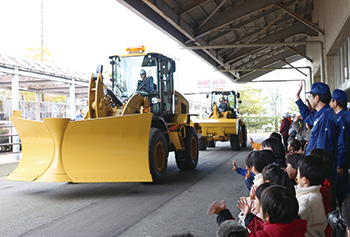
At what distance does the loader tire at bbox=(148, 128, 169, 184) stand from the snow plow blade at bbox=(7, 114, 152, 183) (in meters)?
0.37

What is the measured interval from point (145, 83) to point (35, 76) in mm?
5963

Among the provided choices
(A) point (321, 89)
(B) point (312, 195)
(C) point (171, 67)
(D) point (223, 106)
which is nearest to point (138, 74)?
(C) point (171, 67)

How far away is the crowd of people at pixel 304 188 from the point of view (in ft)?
7.79

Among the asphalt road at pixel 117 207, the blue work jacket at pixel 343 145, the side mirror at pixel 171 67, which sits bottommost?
the asphalt road at pixel 117 207

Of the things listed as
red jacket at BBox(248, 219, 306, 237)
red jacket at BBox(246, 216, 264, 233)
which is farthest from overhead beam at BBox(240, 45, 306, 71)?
red jacket at BBox(248, 219, 306, 237)

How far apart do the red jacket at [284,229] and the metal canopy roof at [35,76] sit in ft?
35.7

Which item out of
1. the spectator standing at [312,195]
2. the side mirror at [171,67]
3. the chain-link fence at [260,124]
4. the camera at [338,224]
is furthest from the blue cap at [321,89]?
the chain-link fence at [260,124]

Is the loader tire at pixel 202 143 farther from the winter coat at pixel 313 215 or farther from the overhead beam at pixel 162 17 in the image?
the winter coat at pixel 313 215

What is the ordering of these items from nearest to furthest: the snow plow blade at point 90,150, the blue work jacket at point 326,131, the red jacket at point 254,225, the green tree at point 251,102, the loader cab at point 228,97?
the red jacket at point 254,225
the blue work jacket at point 326,131
the snow plow blade at point 90,150
the loader cab at point 228,97
the green tree at point 251,102

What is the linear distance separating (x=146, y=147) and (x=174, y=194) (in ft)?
3.28

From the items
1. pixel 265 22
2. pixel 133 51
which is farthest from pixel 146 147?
pixel 265 22

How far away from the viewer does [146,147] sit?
693 centimetres

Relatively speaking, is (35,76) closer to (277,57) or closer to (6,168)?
(6,168)

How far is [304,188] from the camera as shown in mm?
3221
